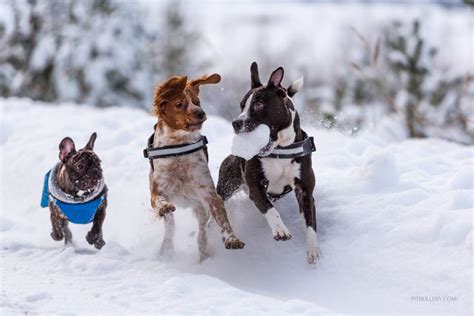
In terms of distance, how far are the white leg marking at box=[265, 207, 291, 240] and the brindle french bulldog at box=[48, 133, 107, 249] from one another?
1.64m

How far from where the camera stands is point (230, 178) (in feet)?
22.6

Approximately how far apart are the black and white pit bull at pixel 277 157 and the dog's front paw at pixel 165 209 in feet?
2.09

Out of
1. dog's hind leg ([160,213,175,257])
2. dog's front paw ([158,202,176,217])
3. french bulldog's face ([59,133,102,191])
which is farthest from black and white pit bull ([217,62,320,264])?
french bulldog's face ([59,133,102,191])

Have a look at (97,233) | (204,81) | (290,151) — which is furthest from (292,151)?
(97,233)

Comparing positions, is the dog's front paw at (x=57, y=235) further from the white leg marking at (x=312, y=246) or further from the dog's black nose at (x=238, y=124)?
the white leg marking at (x=312, y=246)

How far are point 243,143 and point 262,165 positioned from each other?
361 millimetres

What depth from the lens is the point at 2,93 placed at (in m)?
23.5

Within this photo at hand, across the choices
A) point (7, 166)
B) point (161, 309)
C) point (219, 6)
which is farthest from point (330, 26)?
point (161, 309)

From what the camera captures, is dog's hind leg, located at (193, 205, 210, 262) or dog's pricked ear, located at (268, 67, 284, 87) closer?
dog's pricked ear, located at (268, 67, 284, 87)

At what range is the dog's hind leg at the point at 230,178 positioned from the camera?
22.3ft

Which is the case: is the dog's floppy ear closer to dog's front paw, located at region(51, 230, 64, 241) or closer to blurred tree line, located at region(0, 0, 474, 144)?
dog's front paw, located at region(51, 230, 64, 241)

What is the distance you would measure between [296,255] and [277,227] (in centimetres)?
49

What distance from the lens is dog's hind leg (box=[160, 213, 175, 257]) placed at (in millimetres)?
6961

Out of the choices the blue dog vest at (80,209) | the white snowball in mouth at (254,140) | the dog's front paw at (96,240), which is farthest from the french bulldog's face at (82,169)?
the white snowball in mouth at (254,140)
